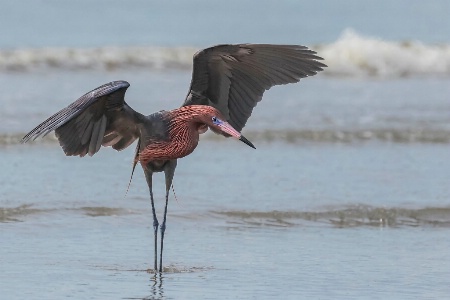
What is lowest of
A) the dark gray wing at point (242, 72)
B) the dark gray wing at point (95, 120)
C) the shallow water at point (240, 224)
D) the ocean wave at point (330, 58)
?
the shallow water at point (240, 224)

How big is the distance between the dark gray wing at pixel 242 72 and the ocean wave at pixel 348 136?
4.88m

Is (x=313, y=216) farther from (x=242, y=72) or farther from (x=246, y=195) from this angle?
(x=242, y=72)

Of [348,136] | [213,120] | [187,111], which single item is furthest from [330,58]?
[213,120]

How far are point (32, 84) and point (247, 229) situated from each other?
8811 mm

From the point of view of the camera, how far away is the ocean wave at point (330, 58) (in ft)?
69.8

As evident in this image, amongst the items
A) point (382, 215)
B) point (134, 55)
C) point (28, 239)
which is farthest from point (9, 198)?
point (134, 55)

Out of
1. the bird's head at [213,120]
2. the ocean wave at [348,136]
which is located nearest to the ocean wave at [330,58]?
the ocean wave at [348,136]

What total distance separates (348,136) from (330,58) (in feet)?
29.7

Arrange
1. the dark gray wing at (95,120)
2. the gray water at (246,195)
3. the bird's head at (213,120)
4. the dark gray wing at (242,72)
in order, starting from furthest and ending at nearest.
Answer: the dark gray wing at (242,72)
the gray water at (246,195)
the bird's head at (213,120)
the dark gray wing at (95,120)

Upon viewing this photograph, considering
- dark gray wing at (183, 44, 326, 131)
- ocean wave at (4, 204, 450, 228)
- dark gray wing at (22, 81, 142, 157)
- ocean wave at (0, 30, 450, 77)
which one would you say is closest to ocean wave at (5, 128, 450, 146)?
ocean wave at (4, 204, 450, 228)

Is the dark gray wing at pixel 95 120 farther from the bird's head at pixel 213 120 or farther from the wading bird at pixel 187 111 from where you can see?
the bird's head at pixel 213 120

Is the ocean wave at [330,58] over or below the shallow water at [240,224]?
over

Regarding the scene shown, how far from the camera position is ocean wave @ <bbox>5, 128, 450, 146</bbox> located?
47.3ft

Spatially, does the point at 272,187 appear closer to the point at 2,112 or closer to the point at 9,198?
the point at 9,198
